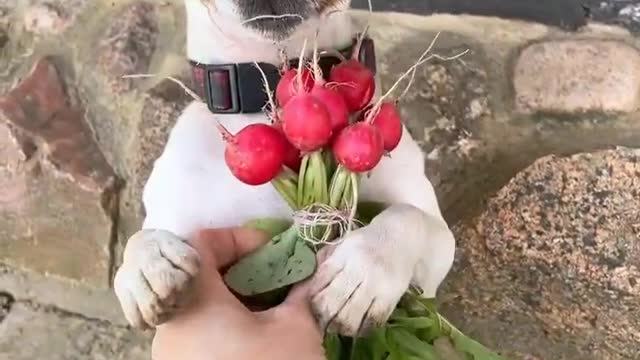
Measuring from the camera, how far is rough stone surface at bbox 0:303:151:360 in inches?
68.1

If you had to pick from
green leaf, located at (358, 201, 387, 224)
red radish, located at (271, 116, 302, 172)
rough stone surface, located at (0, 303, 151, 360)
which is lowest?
rough stone surface, located at (0, 303, 151, 360)

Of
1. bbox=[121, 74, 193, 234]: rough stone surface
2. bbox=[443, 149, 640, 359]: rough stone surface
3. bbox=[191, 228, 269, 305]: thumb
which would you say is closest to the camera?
bbox=[191, 228, 269, 305]: thumb

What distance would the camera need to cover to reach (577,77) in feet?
5.21

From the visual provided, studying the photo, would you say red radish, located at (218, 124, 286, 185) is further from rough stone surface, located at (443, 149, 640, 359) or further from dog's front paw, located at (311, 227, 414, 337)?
rough stone surface, located at (443, 149, 640, 359)

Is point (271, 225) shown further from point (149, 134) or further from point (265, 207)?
point (149, 134)

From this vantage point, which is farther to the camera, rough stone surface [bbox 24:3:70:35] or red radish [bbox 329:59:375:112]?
rough stone surface [bbox 24:3:70:35]

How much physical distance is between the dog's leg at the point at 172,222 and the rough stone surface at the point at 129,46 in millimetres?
581

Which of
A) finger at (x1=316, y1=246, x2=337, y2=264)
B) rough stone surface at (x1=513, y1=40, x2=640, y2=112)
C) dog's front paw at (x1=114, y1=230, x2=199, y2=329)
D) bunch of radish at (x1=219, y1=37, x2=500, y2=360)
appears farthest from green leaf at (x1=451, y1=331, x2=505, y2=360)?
rough stone surface at (x1=513, y1=40, x2=640, y2=112)

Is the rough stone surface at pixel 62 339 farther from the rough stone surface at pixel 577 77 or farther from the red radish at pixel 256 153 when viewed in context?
the red radish at pixel 256 153

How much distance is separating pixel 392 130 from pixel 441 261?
23cm

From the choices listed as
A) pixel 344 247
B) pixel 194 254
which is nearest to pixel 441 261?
pixel 344 247

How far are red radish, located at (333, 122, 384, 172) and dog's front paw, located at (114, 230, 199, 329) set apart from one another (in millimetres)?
154

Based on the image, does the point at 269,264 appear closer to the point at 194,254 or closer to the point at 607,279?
the point at 194,254

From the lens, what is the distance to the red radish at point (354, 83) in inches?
41.0
